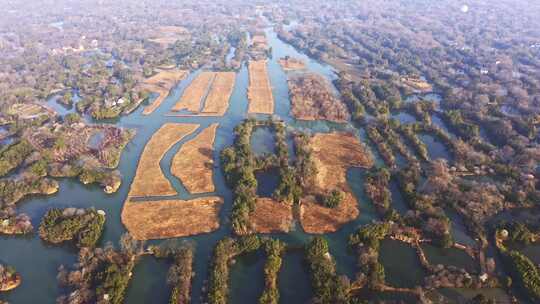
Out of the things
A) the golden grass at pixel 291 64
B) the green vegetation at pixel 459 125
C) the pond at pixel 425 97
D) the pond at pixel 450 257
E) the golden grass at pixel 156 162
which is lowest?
the golden grass at pixel 156 162

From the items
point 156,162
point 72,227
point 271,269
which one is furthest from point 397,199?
point 72,227

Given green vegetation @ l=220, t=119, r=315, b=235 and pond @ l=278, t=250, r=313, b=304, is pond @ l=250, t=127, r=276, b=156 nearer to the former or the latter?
green vegetation @ l=220, t=119, r=315, b=235

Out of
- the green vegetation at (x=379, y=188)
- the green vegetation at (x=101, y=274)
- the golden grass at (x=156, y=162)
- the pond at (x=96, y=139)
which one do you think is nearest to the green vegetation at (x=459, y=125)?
the green vegetation at (x=379, y=188)

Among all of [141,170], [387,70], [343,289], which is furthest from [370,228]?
[387,70]

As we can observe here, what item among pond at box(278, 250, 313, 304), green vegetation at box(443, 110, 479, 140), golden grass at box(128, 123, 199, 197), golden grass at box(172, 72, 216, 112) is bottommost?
golden grass at box(128, 123, 199, 197)

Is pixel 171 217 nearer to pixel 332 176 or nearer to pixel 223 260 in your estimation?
pixel 223 260

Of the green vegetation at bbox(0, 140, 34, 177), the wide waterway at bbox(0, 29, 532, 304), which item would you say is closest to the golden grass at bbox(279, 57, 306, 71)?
the wide waterway at bbox(0, 29, 532, 304)

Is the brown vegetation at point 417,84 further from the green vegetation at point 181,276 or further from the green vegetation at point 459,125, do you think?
the green vegetation at point 181,276
